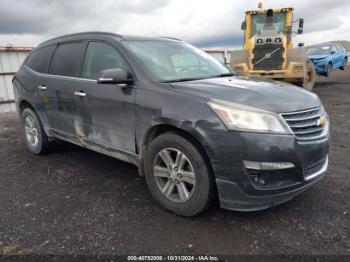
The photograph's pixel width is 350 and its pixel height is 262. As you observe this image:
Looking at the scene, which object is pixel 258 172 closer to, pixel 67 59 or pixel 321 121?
pixel 321 121

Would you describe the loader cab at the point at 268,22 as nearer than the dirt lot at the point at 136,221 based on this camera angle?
No

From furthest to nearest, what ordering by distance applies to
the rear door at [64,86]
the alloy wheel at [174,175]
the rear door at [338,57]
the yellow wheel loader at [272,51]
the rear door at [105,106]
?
the rear door at [338,57] → the yellow wheel loader at [272,51] → the rear door at [64,86] → the rear door at [105,106] → the alloy wheel at [174,175]

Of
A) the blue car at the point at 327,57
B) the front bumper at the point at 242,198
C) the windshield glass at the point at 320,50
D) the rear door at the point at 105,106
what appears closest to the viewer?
the front bumper at the point at 242,198

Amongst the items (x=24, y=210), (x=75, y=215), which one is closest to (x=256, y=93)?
(x=75, y=215)

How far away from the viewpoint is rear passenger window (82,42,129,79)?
3.77m

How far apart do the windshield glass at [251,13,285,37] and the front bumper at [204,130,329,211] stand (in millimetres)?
10345

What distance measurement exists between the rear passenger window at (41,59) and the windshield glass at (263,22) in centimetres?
912

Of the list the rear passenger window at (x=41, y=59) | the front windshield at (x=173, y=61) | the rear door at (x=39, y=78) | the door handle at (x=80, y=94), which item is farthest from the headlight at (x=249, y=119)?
the rear passenger window at (x=41, y=59)

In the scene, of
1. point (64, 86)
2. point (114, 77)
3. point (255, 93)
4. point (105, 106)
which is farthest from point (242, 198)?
point (64, 86)

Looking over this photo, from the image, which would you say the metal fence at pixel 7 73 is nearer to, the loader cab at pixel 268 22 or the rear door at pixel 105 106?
the loader cab at pixel 268 22

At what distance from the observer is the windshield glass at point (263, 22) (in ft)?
39.8

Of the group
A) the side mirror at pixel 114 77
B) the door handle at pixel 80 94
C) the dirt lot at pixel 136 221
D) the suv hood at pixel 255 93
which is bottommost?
the dirt lot at pixel 136 221

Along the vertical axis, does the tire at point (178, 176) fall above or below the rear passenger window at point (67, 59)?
below

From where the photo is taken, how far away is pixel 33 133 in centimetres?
534
